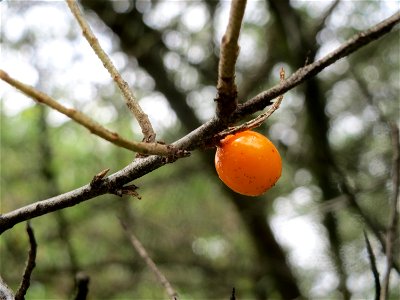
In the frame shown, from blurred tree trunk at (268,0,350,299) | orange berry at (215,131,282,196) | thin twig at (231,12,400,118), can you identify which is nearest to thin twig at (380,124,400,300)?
orange berry at (215,131,282,196)

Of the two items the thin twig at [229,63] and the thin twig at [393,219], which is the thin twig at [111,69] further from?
the thin twig at [393,219]

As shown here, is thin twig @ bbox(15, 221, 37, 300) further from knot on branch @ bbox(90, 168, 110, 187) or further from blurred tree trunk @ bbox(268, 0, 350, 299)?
blurred tree trunk @ bbox(268, 0, 350, 299)

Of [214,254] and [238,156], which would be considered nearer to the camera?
[238,156]

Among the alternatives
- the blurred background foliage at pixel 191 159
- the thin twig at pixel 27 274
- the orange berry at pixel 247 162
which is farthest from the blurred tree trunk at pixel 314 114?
the thin twig at pixel 27 274

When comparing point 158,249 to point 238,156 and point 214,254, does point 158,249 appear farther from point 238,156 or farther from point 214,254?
point 238,156

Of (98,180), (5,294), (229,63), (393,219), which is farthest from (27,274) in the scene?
(393,219)

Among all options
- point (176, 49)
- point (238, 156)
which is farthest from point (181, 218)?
point (238, 156)
